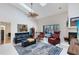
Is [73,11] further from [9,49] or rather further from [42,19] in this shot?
[9,49]

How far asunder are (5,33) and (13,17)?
0.31m

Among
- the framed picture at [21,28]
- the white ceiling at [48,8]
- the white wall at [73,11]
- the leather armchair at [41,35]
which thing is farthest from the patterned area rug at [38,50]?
the white ceiling at [48,8]

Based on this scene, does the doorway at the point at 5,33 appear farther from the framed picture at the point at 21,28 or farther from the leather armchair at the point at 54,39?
the leather armchair at the point at 54,39

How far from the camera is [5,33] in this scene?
204 centimetres

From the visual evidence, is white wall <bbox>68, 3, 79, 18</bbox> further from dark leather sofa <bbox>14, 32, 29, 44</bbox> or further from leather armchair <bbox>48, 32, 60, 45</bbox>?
dark leather sofa <bbox>14, 32, 29, 44</bbox>

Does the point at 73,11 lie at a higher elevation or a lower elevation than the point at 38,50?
higher

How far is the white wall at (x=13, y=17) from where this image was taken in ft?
6.64

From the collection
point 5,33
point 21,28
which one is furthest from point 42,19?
point 5,33

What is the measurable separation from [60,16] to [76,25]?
0.32 meters

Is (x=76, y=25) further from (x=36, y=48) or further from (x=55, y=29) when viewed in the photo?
(x=36, y=48)

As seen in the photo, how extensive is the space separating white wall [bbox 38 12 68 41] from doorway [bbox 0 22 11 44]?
1.76ft

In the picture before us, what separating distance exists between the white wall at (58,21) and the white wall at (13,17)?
128 mm

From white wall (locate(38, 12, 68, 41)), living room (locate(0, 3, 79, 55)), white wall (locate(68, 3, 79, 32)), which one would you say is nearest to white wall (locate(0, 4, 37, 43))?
living room (locate(0, 3, 79, 55))

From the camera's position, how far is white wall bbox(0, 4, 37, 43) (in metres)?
2.03
